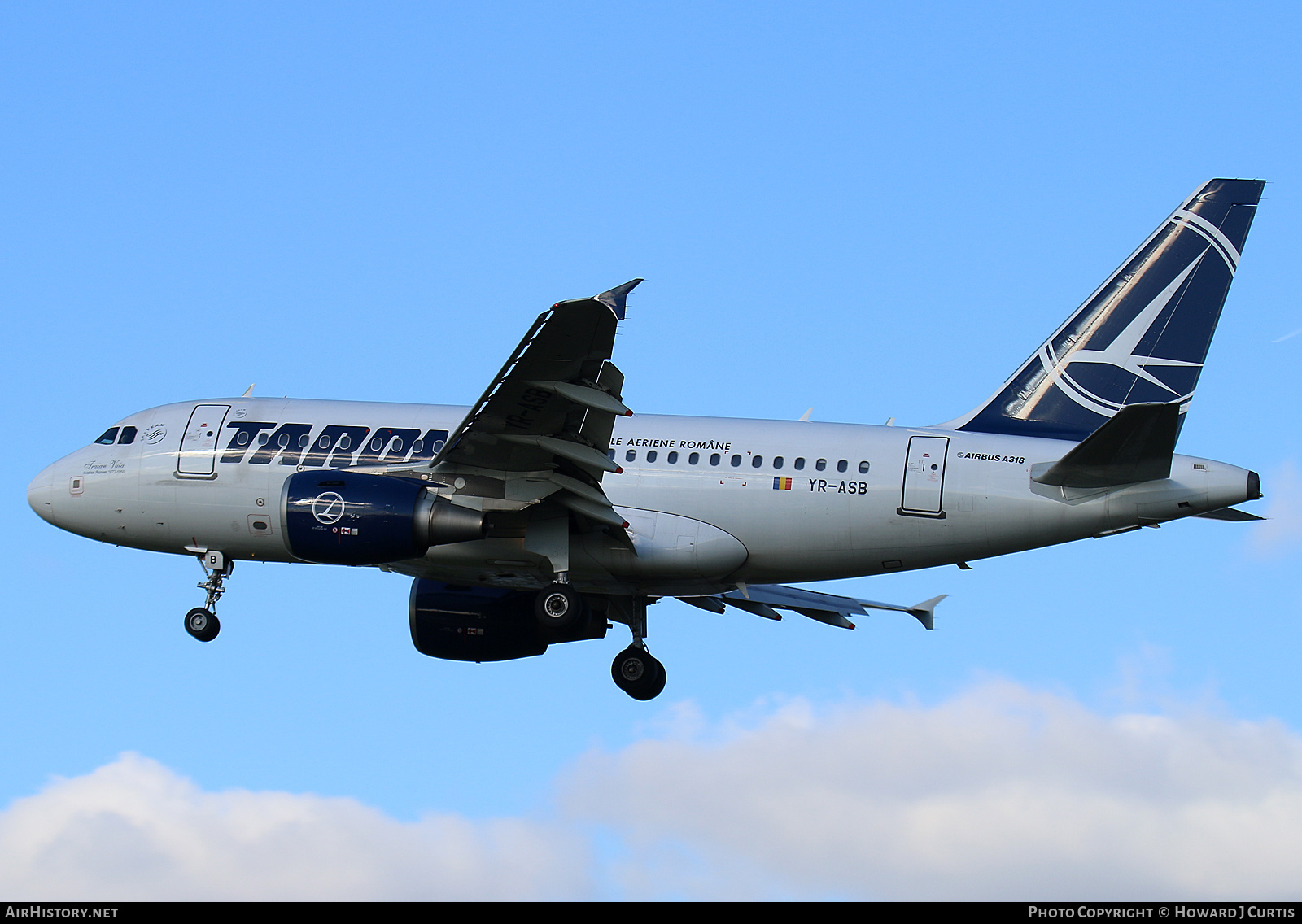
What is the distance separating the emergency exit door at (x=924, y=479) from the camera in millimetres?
28938

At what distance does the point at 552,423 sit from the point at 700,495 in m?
3.74

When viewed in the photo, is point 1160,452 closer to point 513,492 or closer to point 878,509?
point 878,509

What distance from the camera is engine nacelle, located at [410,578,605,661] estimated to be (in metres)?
33.3

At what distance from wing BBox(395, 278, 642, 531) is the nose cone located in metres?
9.53

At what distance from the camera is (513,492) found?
2917cm

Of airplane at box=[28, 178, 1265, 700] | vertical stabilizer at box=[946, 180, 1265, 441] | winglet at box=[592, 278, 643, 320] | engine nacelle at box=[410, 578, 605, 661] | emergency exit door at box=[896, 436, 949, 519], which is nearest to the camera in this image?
winglet at box=[592, 278, 643, 320]

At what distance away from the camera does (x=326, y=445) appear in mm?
31312

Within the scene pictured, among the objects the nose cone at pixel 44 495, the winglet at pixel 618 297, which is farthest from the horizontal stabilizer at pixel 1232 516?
the nose cone at pixel 44 495

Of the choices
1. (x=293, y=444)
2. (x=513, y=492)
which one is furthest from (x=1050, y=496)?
(x=293, y=444)

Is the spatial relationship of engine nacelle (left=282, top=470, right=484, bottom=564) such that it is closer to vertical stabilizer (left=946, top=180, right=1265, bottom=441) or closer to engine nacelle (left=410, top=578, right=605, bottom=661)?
engine nacelle (left=410, top=578, right=605, bottom=661)

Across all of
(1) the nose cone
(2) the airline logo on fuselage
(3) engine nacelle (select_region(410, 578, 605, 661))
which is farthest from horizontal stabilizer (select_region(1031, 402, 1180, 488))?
(1) the nose cone

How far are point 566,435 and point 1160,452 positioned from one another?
10386mm

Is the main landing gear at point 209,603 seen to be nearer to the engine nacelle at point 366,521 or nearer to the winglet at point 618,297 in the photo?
the engine nacelle at point 366,521

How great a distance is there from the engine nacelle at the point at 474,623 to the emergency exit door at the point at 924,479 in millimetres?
7859
